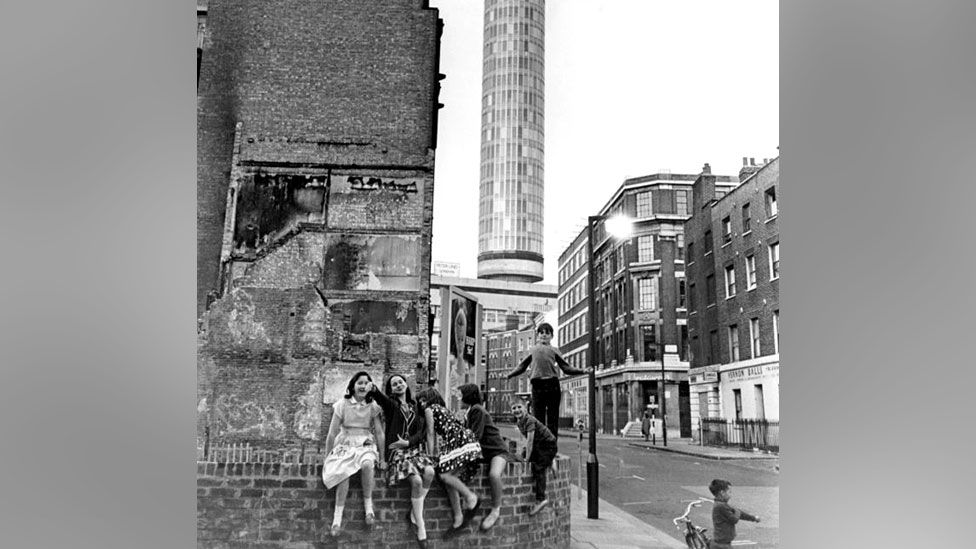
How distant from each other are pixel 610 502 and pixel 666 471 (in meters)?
0.39

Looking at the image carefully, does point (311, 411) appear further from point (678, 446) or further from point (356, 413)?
point (678, 446)

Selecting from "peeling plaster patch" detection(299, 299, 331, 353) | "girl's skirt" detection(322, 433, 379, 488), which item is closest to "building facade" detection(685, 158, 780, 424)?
"girl's skirt" detection(322, 433, 379, 488)

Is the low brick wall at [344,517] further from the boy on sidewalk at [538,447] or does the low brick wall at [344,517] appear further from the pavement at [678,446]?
the pavement at [678,446]

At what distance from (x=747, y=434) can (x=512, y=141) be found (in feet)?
8.02

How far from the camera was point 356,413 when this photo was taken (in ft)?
16.6

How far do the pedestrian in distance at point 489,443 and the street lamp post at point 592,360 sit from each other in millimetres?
516

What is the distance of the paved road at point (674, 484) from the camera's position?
15.9 ft

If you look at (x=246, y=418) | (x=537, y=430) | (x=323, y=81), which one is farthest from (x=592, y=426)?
(x=323, y=81)
